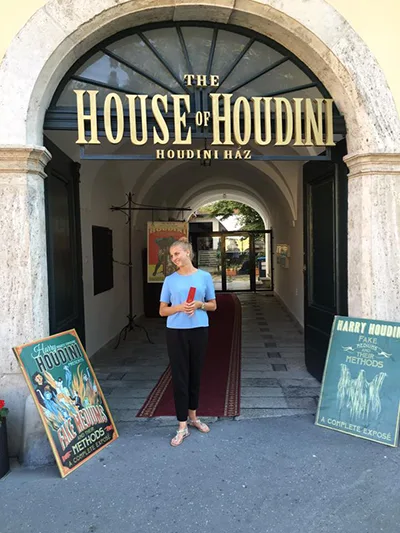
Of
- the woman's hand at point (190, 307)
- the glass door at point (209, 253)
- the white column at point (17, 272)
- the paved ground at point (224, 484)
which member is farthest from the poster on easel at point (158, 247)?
the glass door at point (209, 253)

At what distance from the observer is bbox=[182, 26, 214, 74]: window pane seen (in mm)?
3533

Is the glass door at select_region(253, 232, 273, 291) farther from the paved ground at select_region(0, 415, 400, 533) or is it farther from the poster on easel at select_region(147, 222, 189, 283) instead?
the paved ground at select_region(0, 415, 400, 533)

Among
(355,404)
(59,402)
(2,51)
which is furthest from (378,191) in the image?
(2,51)

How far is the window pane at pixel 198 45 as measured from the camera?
353 centimetres

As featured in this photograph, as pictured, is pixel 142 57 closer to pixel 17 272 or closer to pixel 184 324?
pixel 17 272

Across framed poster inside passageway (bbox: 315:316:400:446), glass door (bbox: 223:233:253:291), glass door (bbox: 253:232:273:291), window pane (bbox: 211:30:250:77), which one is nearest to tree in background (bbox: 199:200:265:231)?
glass door (bbox: 253:232:273:291)

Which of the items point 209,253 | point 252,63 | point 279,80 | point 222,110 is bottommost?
point 209,253

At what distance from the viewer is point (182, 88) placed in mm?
3434

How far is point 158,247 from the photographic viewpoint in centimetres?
804

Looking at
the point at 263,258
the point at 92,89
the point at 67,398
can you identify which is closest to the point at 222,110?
the point at 92,89

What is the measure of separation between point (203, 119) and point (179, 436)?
2.74m

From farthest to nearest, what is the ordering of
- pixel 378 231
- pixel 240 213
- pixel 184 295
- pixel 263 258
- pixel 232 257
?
pixel 240 213, pixel 263 258, pixel 232 257, pixel 378 231, pixel 184 295

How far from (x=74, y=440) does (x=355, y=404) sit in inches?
90.6

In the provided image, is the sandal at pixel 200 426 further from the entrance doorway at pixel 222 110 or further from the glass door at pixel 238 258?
the glass door at pixel 238 258
